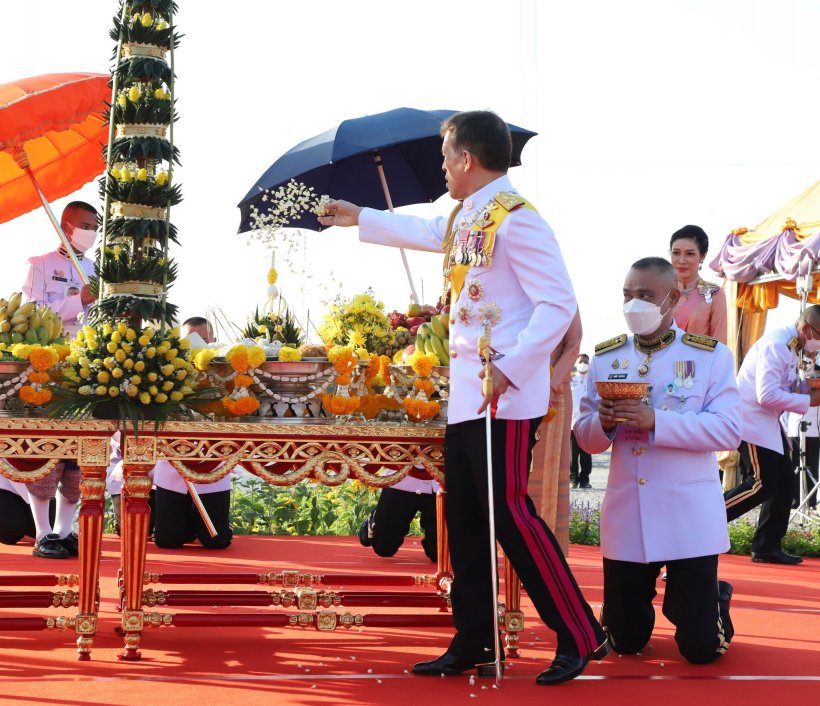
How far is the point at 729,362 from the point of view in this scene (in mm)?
4184

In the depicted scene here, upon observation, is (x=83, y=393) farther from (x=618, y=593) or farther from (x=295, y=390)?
(x=618, y=593)

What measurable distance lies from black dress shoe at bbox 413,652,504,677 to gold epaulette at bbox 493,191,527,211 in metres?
1.56

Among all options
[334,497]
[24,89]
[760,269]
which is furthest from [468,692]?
[760,269]

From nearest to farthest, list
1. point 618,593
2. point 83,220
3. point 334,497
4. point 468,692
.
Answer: point 468,692 → point 618,593 → point 83,220 → point 334,497

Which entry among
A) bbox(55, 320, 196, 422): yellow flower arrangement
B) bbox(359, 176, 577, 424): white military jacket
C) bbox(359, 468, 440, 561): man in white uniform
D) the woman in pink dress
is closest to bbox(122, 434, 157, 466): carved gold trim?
bbox(55, 320, 196, 422): yellow flower arrangement

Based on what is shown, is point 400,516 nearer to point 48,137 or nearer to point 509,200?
point 48,137

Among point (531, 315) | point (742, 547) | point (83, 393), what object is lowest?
point (742, 547)

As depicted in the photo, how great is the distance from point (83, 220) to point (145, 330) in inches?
98.9

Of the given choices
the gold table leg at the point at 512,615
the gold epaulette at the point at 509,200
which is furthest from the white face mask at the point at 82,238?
the gold table leg at the point at 512,615

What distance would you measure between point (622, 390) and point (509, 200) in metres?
0.83

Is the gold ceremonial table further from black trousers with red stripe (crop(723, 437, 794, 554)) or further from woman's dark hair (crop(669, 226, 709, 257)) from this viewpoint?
black trousers with red stripe (crop(723, 437, 794, 554))

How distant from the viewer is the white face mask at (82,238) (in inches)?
241

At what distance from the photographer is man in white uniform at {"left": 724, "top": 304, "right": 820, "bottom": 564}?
22.6 ft

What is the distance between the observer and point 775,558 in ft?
24.7
